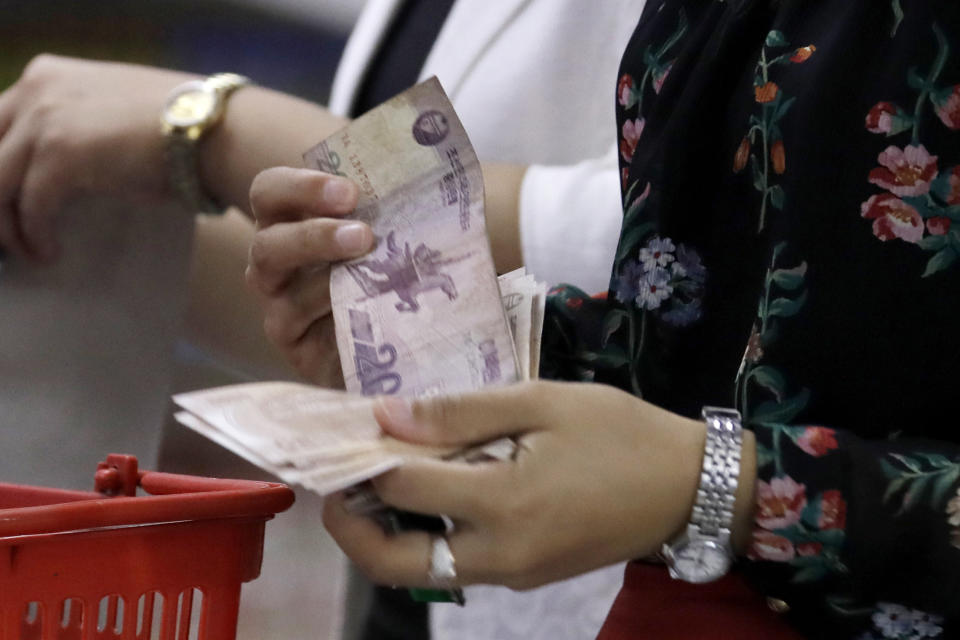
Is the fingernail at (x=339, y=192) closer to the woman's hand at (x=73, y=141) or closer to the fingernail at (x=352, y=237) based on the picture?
the fingernail at (x=352, y=237)

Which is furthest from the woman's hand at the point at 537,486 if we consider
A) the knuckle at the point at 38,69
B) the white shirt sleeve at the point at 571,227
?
the knuckle at the point at 38,69

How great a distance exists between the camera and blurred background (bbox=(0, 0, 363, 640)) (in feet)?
4.02

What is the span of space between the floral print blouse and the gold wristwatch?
49 cm

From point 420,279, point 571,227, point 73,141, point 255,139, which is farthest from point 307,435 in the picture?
point 73,141

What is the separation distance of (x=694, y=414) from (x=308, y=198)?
284 millimetres

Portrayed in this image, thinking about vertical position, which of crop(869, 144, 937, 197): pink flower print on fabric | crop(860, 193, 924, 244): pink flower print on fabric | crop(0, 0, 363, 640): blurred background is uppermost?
crop(869, 144, 937, 197): pink flower print on fabric

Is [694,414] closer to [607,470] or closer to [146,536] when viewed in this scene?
[607,470]

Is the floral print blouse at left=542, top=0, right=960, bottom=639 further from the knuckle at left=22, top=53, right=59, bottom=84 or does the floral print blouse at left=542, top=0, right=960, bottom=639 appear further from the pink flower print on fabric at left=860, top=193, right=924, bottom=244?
the knuckle at left=22, top=53, right=59, bottom=84

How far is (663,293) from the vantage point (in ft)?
2.27

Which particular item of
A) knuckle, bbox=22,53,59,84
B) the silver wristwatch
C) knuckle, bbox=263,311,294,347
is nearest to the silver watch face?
the silver wristwatch

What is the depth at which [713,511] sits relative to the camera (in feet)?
1.79

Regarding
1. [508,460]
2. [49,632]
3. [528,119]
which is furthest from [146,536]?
[528,119]

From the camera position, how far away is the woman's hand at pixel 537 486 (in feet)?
1.68

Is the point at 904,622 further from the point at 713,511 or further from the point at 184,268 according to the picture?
the point at 184,268
